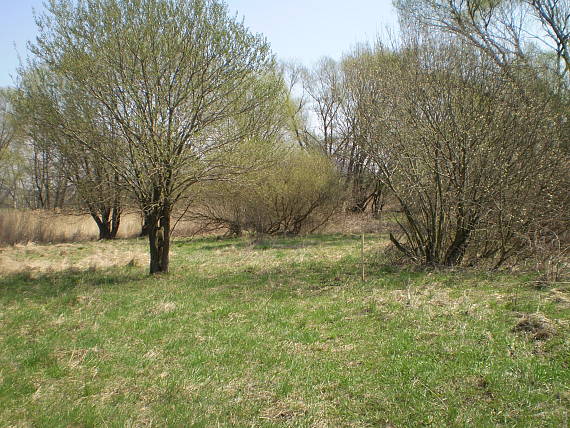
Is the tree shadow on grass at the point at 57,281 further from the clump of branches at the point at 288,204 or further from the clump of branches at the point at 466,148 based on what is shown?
the clump of branches at the point at 288,204

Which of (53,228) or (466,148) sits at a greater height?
(466,148)

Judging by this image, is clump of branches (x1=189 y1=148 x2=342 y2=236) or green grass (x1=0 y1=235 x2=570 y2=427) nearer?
green grass (x1=0 y1=235 x2=570 y2=427)

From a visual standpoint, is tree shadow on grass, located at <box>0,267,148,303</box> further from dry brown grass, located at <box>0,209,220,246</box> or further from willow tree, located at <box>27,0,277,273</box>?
dry brown grass, located at <box>0,209,220,246</box>

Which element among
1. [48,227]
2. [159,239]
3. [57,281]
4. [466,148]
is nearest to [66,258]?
[57,281]

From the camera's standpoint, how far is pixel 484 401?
3.43 meters

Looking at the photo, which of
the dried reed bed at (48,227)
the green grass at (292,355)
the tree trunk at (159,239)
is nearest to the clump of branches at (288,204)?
the dried reed bed at (48,227)

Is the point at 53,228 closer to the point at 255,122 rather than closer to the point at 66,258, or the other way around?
the point at 66,258

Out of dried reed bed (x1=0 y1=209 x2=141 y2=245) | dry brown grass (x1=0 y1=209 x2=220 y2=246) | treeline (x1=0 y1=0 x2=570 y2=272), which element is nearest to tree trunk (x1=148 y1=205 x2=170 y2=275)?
treeline (x1=0 y1=0 x2=570 y2=272)

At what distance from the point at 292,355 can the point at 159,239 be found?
20.1 ft

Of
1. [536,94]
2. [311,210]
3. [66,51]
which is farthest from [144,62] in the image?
[311,210]

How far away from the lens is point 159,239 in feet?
32.7

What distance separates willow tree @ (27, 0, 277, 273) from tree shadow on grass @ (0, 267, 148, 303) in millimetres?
1822

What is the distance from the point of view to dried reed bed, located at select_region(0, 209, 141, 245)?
17.6 meters

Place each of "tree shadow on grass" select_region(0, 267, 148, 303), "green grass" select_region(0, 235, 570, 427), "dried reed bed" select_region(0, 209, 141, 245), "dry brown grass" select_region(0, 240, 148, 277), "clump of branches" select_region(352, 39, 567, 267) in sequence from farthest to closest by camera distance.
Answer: "dried reed bed" select_region(0, 209, 141, 245)
"dry brown grass" select_region(0, 240, 148, 277)
"clump of branches" select_region(352, 39, 567, 267)
"tree shadow on grass" select_region(0, 267, 148, 303)
"green grass" select_region(0, 235, 570, 427)
